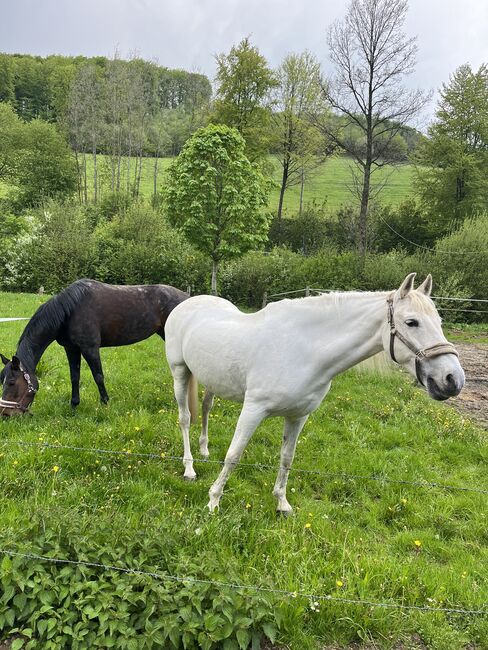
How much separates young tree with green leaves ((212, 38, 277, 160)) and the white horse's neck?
22884 millimetres

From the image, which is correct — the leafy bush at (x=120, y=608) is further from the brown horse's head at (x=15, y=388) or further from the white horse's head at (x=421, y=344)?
the brown horse's head at (x=15, y=388)

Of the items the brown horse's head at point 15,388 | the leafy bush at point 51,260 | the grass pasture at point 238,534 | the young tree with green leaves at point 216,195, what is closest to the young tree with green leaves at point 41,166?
the leafy bush at point 51,260

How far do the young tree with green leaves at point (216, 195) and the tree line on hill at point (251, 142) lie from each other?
0.14 ft

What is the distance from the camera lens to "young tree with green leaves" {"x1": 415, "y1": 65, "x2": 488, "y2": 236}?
2470 centimetres

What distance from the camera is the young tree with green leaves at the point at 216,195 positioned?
40.5ft

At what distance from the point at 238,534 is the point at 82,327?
11.4 feet

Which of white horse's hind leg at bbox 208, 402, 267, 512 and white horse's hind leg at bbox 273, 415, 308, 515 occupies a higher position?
white horse's hind leg at bbox 208, 402, 267, 512

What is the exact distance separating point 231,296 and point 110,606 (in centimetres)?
1638

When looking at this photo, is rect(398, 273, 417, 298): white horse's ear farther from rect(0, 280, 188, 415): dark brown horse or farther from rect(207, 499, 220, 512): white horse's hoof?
rect(0, 280, 188, 415): dark brown horse

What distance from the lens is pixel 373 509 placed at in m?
3.57

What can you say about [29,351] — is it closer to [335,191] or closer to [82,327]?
[82,327]

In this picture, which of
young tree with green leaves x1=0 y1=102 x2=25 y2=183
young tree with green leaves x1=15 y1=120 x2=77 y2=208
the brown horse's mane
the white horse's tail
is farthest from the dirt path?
young tree with green leaves x1=0 y1=102 x2=25 y2=183

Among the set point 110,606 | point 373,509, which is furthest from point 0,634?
point 373,509

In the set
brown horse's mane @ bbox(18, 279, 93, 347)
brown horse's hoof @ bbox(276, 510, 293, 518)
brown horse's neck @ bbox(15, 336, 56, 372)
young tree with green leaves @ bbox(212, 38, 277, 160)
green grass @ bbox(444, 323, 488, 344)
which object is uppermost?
young tree with green leaves @ bbox(212, 38, 277, 160)
